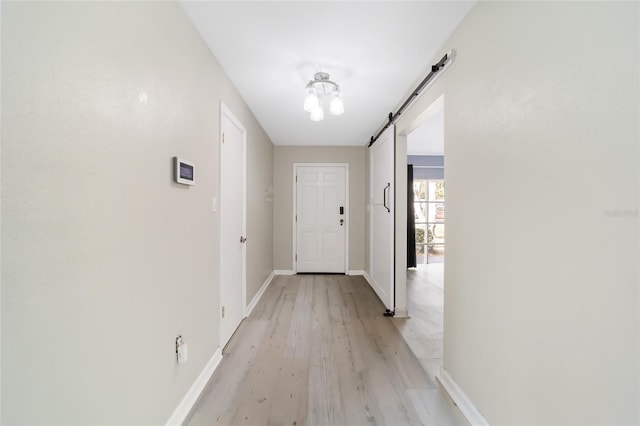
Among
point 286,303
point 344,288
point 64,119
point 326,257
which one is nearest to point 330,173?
point 326,257

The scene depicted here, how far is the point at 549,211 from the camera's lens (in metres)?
1.02

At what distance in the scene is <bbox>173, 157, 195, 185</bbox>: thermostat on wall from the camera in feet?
4.89

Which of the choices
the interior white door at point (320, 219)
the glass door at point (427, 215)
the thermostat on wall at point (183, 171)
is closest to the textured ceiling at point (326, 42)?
the thermostat on wall at point (183, 171)

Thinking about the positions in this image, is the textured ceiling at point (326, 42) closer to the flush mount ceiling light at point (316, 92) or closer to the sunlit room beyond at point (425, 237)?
the flush mount ceiling light at point (316, 92)

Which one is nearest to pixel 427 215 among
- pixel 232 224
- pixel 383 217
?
pixel 383 217

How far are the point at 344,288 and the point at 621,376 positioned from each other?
11.4 feet

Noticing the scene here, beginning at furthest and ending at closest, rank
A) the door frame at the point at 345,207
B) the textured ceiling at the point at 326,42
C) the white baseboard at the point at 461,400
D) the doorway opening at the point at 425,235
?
the door frame at the point at 345,207 → the doorway opening at the point at 425,235 → the textured ceiling at the point at 326,42 → the white baseboard at the point at 461,400

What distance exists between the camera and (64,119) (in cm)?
83

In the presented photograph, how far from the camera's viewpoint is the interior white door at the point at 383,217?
10.0 ft

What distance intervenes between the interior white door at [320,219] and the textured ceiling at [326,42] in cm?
212

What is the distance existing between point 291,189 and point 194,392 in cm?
366

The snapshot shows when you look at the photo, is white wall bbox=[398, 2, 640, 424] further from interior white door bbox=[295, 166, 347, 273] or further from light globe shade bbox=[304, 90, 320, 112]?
interior white door bbox=[295, 166, 347, 273]

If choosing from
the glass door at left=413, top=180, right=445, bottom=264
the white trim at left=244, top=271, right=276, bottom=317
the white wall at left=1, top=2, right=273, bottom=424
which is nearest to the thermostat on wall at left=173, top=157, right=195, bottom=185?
the white wall at left=1, top=2, right=273, bottom=424

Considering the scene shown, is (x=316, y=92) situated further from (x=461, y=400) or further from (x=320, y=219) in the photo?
(x=320, y=219)
